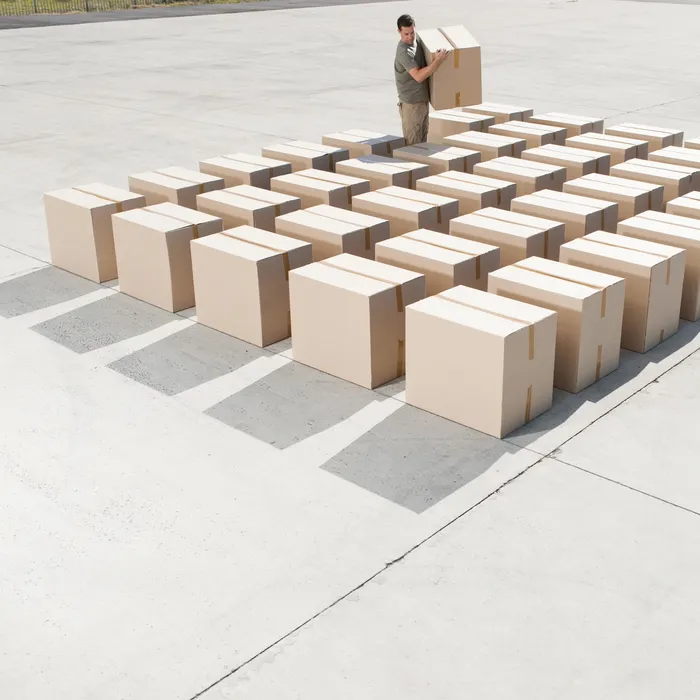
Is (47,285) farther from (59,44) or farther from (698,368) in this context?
(59,44)

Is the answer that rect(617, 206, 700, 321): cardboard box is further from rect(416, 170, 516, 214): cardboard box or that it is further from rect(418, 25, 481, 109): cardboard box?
rect(418, 25, 481, 109): cardboard box

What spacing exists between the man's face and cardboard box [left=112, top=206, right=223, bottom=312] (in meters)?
3.11

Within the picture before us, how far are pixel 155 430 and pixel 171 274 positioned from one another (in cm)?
187

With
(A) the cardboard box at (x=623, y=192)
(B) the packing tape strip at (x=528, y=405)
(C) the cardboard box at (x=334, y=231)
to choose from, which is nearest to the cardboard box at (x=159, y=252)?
(C) the cardboard box at (x=334, y=231)

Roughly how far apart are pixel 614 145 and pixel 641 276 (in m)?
3.67

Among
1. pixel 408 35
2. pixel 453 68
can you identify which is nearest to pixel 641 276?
pixel 408 35

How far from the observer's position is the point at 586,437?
5.02 m

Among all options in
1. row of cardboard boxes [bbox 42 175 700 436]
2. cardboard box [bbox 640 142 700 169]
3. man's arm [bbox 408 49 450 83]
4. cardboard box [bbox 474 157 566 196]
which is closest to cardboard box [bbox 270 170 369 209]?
row of cardboard boxes [bbox 42 175 700 436]

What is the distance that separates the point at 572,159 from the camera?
28.1 ft

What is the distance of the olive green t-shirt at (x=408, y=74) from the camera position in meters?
9.00

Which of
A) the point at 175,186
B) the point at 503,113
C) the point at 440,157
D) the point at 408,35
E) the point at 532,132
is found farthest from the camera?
the point at 503,113

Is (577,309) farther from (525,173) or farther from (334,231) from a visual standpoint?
(525,173)

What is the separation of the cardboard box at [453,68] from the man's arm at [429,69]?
74 millimetres

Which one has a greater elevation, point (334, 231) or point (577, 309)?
point (334, 231)
